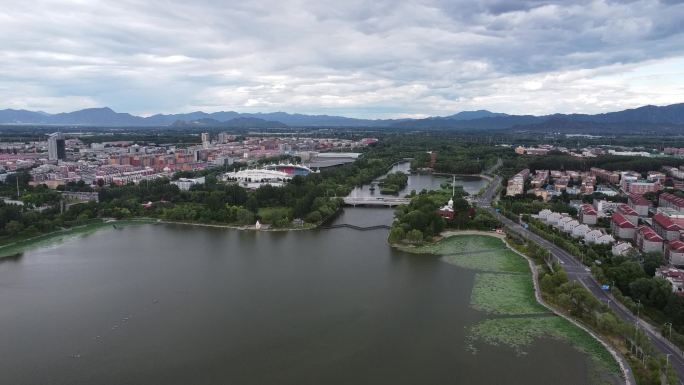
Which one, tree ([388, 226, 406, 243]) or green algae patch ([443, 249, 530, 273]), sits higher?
tree ([388, 226, 406, 243])

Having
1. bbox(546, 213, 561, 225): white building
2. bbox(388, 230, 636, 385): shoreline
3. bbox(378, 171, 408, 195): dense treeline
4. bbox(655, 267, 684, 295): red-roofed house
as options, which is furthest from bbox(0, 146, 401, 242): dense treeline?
bbox(655, 267, 684, 295): red-roofed house

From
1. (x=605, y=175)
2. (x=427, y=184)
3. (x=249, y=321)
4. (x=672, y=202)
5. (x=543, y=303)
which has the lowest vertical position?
(x=249, y=321)

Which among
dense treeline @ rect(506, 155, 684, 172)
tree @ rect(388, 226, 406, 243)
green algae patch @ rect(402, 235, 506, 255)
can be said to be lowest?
green algae patch @ rect(402, 235, 506, 255)

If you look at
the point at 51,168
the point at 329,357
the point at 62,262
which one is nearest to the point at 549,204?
the point at 329,357

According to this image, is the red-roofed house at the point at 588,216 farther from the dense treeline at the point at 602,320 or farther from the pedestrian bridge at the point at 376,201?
the pedestrian bridge at the point at 376,201

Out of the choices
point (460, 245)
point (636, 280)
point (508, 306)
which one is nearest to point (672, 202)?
point (460, 245)

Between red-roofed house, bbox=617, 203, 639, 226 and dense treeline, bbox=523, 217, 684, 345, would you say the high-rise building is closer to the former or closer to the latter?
dense treeline, bbox=523, 217, 684, 345

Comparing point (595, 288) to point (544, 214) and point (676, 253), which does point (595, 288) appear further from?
point (544, 214)
